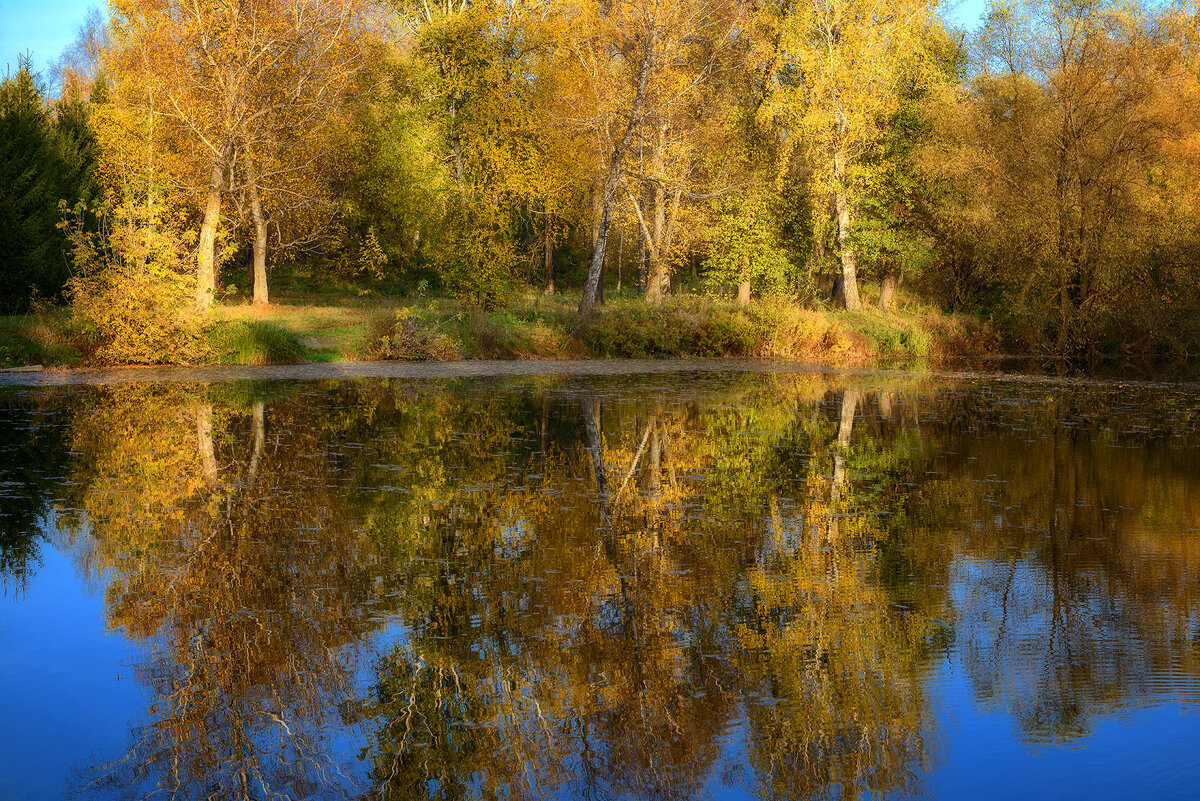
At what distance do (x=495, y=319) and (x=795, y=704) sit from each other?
870 inches

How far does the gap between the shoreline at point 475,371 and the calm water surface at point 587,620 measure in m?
6.55

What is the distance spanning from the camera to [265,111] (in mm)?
27828

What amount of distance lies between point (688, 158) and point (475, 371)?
1634 centimetres

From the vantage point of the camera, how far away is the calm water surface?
474 cm

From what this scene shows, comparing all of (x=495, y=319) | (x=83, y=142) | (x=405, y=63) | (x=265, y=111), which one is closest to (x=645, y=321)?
(x=495, y=319)

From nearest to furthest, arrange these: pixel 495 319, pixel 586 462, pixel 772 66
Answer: pixel 586 462 < pixel 495 319 < pixel 772 66

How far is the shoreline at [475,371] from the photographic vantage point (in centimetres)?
1988

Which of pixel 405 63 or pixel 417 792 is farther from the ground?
pixel 405 63

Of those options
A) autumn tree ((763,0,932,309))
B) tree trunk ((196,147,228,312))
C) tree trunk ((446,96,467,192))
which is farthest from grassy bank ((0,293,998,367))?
autumn tree ((763,0,932,309))

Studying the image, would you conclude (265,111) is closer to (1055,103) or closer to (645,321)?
(645,321)

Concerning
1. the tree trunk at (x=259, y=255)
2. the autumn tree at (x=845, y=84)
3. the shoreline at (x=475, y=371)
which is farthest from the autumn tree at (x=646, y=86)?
the tree trunk at (x=259, y=255)

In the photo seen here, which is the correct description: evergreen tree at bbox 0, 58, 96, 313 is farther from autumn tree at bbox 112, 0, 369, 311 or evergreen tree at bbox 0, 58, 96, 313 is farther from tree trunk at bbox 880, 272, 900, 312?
tree trunk at bbox 880, 272, 900, 312

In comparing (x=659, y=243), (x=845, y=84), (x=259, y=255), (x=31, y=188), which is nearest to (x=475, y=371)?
(x=259, y=255)

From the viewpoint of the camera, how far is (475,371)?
2297cm
